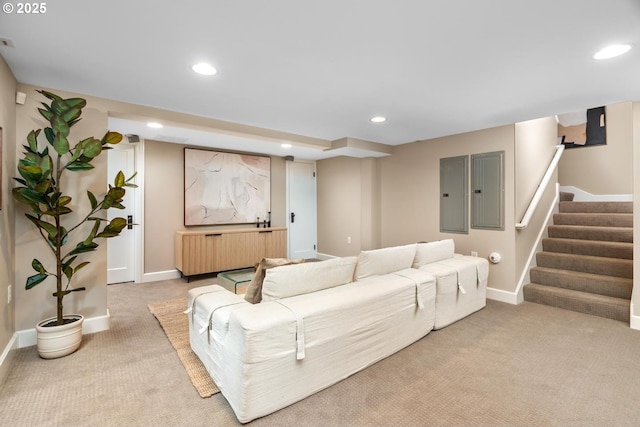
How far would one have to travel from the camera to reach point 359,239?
564 centimetres

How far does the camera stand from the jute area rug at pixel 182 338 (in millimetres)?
2051

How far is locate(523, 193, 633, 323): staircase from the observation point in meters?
3.40

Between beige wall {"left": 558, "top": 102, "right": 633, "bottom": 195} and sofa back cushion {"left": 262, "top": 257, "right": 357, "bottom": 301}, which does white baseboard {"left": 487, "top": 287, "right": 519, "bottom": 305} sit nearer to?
sofa back cushion {"left": 262, "top": 257, "right": 357, "bottom": 301}

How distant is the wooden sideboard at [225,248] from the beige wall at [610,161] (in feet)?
17.9

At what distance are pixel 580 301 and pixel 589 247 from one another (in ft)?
3.43

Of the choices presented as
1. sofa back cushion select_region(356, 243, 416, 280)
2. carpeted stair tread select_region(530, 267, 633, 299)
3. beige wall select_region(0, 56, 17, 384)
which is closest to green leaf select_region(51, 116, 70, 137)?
beige wall select_region(0, 56, 17, 384)

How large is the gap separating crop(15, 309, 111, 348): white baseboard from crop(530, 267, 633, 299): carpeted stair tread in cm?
507

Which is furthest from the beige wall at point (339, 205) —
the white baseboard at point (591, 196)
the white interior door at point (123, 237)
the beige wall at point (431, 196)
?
the white baseboard at point (591, 196)

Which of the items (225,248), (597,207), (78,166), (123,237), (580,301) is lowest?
(580,301)

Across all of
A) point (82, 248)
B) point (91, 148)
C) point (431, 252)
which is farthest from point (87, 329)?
point (431, 252)

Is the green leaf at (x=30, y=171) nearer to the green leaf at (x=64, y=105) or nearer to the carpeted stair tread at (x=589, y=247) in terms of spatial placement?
the green leaf at (x=64, y=105)

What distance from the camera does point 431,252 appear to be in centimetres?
332

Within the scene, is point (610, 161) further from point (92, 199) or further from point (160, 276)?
point (160, 276)

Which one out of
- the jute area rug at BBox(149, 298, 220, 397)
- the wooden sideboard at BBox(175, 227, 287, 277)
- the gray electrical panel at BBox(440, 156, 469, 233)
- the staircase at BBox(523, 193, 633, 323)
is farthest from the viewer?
the wooden sideboard at BBox(175, 227, 287, 277)
